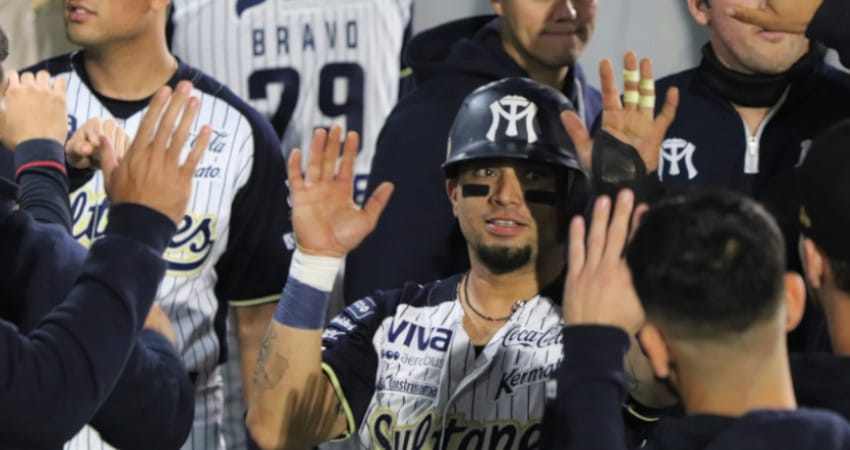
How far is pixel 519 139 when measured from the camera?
304 centimetres

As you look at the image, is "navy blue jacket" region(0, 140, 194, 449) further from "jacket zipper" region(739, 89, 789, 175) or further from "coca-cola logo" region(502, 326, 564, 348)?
"jacket zipper" region(739, 89, 789, 175)

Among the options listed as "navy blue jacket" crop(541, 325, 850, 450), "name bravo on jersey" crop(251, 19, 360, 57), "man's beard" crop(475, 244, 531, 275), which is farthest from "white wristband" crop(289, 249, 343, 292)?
"name bravo on jersey" crop(251, 19, 360, 57)

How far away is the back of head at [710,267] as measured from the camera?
6.35 feet

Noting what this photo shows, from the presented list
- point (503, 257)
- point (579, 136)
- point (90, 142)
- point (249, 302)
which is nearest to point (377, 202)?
point (503, 257)

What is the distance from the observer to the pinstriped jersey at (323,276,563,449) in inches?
112

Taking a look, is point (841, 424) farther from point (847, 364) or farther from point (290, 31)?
point (290, 31)

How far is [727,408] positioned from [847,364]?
227mm

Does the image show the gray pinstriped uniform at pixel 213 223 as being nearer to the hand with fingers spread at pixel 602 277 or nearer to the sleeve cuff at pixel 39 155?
the sleeve cuff at pixel 39 155

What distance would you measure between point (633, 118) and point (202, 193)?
1241 mm

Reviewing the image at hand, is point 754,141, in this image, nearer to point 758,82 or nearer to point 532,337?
point 758,82

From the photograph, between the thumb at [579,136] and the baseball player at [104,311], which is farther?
the thumb at [579,136]

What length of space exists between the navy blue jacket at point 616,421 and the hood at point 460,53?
164cm

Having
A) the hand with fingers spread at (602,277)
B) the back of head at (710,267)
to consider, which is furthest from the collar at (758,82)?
the back of head at (710,267)

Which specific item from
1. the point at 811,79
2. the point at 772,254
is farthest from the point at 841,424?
the point at 811,79
